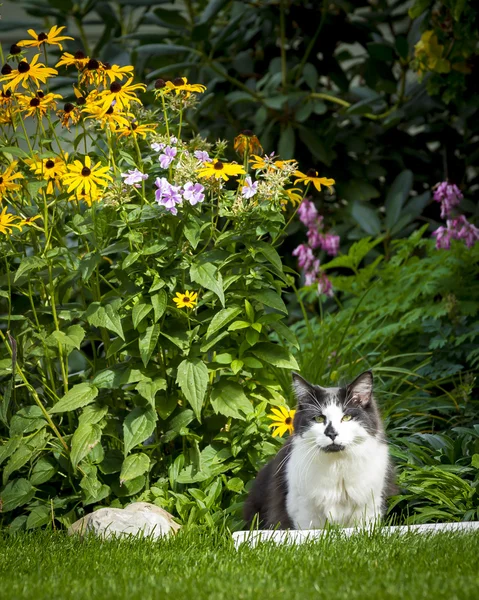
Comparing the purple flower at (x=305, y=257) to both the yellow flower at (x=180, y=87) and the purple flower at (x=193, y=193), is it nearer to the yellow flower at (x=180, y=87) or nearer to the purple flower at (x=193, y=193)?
the yellow flower at (x=180, y=87)

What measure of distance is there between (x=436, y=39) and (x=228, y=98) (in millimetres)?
1455

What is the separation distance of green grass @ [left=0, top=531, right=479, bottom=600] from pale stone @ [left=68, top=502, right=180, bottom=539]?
0.08 meters

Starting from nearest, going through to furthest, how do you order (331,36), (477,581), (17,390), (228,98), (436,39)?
1. (477,581)
2. (17,390)
3. (436,39)
4. (228,98)
5. (331,36)

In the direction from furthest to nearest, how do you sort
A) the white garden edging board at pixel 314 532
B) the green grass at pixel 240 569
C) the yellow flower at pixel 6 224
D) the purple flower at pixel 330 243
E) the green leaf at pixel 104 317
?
1. the purple flower at pixel 330 243
2. the yellow flower at pixel 6 224
3. the green leaf at pixel 104 317
4. the white garden edging board at pixel 314 532
5. the green grass at pixel 240 569

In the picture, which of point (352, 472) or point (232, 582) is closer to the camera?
point (232, 582)

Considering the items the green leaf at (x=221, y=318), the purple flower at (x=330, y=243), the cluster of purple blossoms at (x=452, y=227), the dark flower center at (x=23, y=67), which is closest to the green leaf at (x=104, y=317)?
the green leaf at (x=221, y=318)

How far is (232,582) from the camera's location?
2.53 meters

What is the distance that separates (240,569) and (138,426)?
0.97 m

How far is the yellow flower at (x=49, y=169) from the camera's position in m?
3.72

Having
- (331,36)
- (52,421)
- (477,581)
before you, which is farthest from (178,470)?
(331,36)

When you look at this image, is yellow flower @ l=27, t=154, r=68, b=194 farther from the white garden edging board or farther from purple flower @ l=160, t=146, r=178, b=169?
the white garden edging board

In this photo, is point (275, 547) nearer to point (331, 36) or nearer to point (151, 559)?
point (151, 559)

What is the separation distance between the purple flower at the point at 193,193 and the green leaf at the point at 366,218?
2.66 metres

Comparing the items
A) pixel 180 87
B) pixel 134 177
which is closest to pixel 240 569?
pixel 134 177
